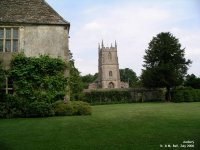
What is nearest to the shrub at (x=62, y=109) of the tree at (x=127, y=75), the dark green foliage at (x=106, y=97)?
the dark green foliage at (x=106, y=97)

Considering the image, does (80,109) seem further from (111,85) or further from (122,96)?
(111,85)

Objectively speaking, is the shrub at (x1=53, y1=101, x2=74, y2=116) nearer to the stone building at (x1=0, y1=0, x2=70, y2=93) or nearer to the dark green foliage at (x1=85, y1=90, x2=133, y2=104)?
the stone building at (x1=0, y1=0, x2=70, y2=93)

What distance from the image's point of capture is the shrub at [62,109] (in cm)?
1825

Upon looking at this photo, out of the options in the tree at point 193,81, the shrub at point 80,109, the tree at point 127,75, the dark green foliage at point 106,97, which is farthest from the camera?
the tree at point 127,75

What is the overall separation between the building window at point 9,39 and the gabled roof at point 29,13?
25.6 inches

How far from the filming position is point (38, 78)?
18.9 meters

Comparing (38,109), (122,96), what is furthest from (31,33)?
(122,96)

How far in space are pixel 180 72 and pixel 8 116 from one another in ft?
115

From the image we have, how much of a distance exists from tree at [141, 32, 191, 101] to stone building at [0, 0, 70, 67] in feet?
91.4

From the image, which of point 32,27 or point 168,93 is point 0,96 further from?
point 168,93

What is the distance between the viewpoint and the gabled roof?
1986 cm

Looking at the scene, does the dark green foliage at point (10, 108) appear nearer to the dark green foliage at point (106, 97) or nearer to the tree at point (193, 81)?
the dark green foliage at point (106, 97)

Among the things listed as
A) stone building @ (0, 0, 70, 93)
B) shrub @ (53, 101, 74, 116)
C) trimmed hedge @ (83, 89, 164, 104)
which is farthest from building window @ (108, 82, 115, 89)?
shrub @ (53, 101, 74, 116)

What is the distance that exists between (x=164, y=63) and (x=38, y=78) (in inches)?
1277
